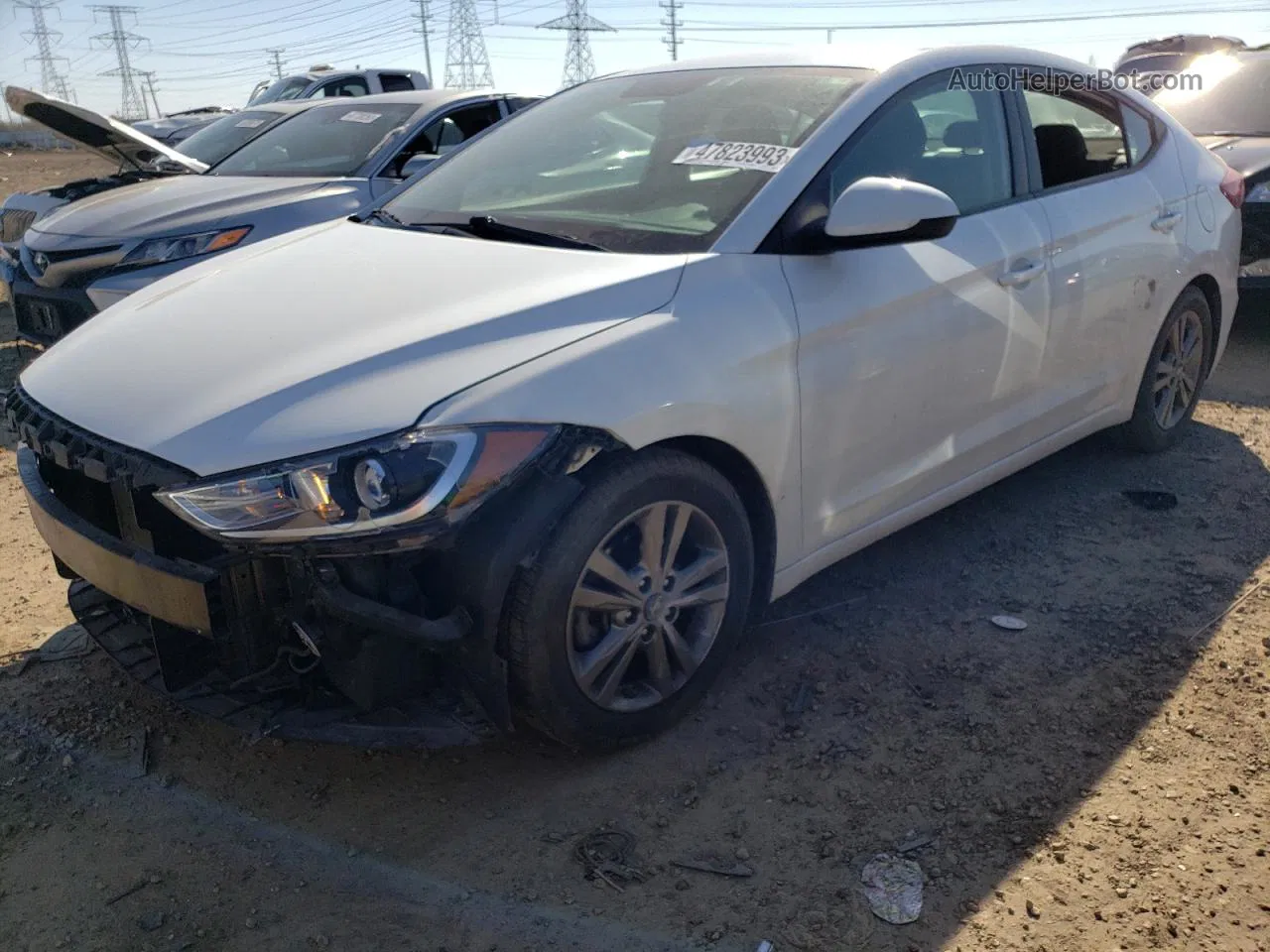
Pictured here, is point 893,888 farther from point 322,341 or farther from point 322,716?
point 322,341

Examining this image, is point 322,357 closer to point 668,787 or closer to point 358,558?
point 358,558

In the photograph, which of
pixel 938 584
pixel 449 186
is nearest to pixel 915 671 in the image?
pixel 938 584

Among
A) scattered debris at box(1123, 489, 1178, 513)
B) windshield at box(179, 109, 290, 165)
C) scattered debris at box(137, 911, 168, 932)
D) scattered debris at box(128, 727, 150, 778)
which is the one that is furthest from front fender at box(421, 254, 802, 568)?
windshield at box(179, 109, 290, 165)

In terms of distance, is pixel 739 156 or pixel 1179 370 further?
pixel 1179 370

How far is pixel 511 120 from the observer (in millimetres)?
4102

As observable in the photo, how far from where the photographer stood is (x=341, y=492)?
2.32 metres

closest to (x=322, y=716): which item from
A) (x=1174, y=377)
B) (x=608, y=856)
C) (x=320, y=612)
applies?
(x=320, y=612)

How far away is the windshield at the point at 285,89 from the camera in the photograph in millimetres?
15336

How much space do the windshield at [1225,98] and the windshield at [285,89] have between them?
1076 cm

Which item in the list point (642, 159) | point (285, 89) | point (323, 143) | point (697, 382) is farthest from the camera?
point (285, 89)

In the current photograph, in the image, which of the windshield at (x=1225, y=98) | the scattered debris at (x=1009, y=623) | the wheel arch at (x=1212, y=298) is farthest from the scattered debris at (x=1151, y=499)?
the windshield at (x=1225, y=98)

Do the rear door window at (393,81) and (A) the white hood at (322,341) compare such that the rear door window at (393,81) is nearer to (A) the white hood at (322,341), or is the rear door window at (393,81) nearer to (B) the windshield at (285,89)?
(B) the windshield at (285,89)

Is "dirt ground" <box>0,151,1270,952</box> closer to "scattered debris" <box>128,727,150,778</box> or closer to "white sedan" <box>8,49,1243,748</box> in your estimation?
"scattered debris" <box>128,727,150,778</box>

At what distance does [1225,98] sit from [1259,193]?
1574mm
